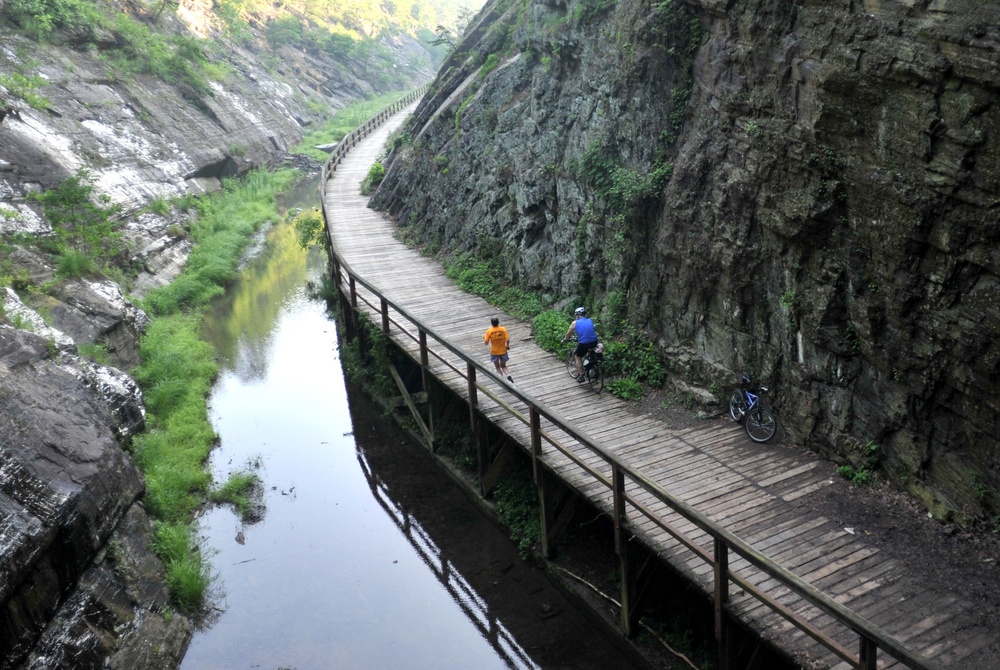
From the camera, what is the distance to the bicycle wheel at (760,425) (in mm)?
12812

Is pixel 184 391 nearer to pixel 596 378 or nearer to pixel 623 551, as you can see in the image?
pixel 596 378

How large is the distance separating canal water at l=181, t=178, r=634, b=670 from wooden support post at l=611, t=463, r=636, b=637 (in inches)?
22.5

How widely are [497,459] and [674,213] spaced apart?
536 cm

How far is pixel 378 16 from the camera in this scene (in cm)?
8994

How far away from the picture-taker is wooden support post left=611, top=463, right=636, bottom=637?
11.0 metres

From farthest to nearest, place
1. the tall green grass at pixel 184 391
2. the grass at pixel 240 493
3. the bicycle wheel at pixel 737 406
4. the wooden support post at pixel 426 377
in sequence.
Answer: the wooden support post at pixel 426 377 < the grass at pixel 240 493 < the tall green grass at pixel 184 391 < the bicycle wheel at pixel 737 406

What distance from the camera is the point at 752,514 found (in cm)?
1107

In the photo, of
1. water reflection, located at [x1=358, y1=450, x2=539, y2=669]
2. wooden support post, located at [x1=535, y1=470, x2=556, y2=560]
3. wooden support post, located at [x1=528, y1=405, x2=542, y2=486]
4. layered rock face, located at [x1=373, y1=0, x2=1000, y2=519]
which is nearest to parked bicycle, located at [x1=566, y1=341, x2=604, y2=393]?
layered rock face, located at [x1=373, y1=0, x2=1000, y2=519]

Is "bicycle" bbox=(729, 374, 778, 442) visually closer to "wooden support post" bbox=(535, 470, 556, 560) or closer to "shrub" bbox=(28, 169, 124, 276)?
"wooden support post" bbox=(535, 470, 556, 560)

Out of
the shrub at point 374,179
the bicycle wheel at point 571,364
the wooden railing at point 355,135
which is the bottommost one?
the bicycle wheel at point 571,364

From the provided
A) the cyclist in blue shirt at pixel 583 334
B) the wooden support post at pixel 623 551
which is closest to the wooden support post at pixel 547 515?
the wooden support post at pixel 623 551

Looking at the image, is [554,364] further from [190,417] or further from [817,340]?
[190,417]

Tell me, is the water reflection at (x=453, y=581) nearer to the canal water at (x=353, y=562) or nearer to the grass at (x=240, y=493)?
the canal water at (x=353, y=562)

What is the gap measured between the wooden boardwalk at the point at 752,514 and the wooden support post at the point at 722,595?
167mm
